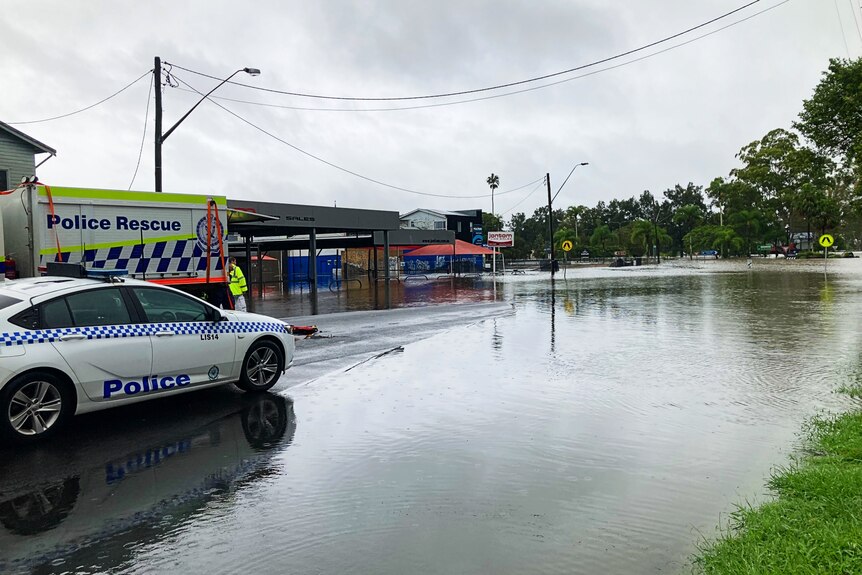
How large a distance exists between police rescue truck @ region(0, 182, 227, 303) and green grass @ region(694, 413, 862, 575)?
37.4 feet

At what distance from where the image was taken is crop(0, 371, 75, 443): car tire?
237 inches

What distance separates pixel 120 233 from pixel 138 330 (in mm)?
6744

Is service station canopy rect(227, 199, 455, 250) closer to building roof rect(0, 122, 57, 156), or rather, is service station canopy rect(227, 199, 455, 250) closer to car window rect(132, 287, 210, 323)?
building roof rect(0, 122, 57, 156)

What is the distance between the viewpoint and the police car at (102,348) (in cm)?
616

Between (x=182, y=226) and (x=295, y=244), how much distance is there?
3631cm

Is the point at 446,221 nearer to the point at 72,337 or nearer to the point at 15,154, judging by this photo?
the point at 15,154

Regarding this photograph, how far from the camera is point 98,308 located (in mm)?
6891

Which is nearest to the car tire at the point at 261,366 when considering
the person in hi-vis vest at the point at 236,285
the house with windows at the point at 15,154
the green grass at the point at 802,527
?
the green grass at the point at 802,527

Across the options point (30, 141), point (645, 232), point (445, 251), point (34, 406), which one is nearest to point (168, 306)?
point (34, 406)

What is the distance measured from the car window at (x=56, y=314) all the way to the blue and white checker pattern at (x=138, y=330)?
0.21 ft

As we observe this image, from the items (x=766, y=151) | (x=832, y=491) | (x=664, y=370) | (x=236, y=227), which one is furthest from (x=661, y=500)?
(x=766, y=151)

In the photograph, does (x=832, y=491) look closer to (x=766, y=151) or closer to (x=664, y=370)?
(x=664, y=370)

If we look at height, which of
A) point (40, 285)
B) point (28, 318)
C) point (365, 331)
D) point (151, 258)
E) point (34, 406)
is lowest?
point (365, 331)

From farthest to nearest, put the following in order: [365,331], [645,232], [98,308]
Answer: [645,232], [365,331], [98,308]
